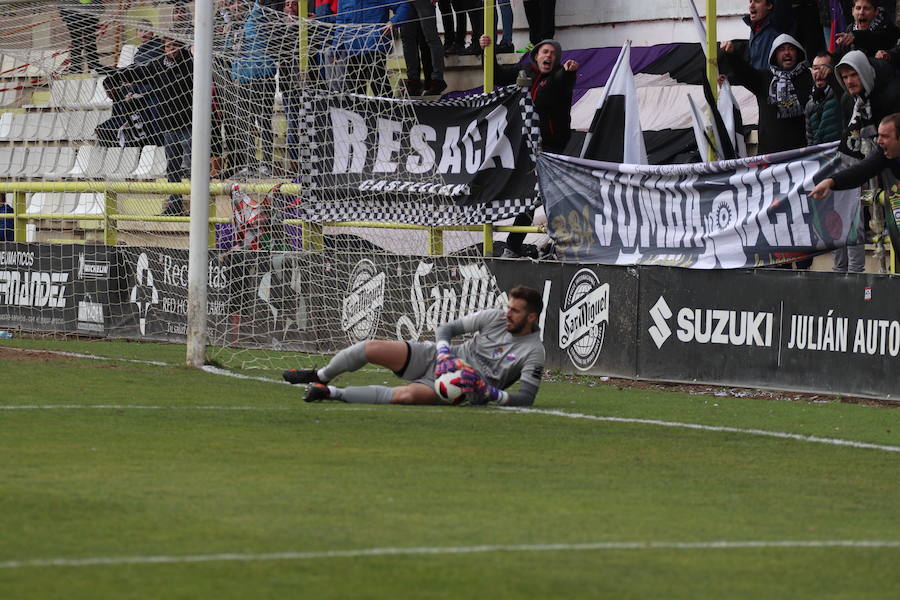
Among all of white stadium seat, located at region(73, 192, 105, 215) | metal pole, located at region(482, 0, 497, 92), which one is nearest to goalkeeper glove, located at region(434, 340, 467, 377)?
metal pole, located at region(482, 0, 497, 92)

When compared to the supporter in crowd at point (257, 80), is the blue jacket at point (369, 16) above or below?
above

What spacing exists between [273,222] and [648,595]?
12070mm

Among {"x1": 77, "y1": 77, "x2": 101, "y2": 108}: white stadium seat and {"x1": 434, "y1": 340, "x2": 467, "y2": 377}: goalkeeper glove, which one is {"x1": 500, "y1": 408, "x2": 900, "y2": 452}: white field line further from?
{"x1": 77, "y1": 77, "x2": 101, "y2": 108}: white stadium seat

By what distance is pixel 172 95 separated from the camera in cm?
1819

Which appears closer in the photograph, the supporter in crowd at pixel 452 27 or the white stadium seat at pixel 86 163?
the supporter in crowd at pixel 452 27

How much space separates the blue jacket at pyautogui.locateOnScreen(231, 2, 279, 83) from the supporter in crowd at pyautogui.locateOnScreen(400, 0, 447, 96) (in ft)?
7.11

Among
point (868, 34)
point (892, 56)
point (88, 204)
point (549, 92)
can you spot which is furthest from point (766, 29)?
point (88, 204)

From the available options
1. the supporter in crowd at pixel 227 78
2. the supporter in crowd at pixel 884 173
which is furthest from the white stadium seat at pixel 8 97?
the supporter in crowd at pixel 884 173

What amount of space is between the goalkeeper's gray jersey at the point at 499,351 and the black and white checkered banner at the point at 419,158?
4.32m

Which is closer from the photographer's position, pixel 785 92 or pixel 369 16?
pixel 785 92

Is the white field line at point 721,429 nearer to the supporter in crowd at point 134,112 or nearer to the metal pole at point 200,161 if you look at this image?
the metal pole at point 200,161

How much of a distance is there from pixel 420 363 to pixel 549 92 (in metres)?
5.26

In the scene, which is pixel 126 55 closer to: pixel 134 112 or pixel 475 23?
pixel 134 112

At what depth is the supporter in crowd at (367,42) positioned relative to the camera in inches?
650
